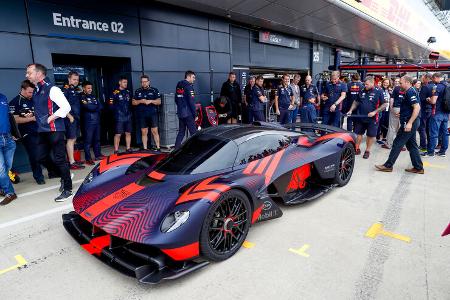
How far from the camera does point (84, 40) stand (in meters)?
6.32

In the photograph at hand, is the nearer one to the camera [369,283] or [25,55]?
[369,283]

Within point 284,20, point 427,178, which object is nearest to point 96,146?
A: point 427,178

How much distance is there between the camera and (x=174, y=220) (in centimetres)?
228

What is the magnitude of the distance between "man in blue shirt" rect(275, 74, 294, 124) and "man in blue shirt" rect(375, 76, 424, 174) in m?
3.04

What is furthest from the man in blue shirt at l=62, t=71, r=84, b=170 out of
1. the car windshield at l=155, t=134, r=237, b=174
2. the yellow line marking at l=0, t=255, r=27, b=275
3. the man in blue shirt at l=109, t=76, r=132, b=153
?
the car windshield at l=155, t=134, r=237, b=174

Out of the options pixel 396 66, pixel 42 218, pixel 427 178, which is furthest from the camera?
pixel 396 66

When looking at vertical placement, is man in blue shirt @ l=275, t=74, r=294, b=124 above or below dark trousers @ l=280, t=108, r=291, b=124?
above

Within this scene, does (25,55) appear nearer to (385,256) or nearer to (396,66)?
(385,256)

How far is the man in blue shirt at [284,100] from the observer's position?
25.5 ft

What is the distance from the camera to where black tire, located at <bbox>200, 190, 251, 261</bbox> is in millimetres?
2398

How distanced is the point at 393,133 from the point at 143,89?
594 centimetres

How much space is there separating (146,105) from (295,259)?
5182 mm

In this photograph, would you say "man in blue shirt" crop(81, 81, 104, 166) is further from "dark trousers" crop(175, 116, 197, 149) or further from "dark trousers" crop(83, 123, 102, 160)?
"dark trousers" crop(175, 116, 197, 149)

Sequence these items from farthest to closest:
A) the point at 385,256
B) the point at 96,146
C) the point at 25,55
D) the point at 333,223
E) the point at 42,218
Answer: the point at 96,146
the point at 25,55
the point at 42,218
the point at 333,223
the point at 385,256
